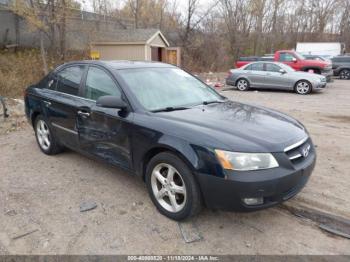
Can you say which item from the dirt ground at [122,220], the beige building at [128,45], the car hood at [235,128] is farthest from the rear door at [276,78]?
the car hood at [235,128]

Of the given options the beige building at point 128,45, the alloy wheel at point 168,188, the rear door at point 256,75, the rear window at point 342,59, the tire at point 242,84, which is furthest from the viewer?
the beige building at point 128,45

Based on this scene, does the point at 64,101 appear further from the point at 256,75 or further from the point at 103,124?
the point at 256,75

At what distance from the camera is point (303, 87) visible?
44.2ft

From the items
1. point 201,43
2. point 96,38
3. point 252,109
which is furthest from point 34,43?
point 252,109

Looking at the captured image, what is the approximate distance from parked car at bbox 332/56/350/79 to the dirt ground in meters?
19.3

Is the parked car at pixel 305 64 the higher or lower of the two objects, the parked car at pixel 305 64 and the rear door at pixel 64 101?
the higher

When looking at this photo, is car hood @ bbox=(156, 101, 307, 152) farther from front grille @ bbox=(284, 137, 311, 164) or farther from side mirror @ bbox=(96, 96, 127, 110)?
side mirror @ bbox=(96, 96, 127, 110)

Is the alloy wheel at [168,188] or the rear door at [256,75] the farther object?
the rear door at [256,75]

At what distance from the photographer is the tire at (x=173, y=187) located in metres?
2.91

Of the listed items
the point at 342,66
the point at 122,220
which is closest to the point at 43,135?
the point at 122,220

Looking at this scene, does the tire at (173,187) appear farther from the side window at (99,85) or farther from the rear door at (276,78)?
the rear door at (276,78)

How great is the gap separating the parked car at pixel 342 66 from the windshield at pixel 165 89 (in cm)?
2054

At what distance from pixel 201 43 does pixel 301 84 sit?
14383mm

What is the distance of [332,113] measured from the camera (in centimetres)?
897
